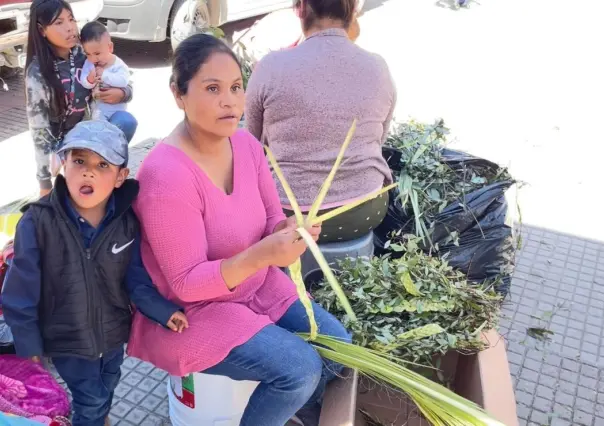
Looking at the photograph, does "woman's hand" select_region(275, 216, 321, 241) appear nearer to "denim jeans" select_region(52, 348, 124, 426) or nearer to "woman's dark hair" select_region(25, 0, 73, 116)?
"denim jeans" select_region(52, 348, 124, 426)

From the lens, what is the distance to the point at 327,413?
2.06 meters

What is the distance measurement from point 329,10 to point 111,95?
4.09ft

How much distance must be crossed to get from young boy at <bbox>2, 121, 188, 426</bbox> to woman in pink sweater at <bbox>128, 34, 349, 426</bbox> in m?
0.06

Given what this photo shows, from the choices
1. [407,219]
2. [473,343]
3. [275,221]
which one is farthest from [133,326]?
[407,219]

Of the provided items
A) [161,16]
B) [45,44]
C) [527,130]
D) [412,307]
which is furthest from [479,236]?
[161,16]

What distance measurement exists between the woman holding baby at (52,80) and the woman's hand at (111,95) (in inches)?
0.4

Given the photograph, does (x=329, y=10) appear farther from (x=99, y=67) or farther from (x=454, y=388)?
(x=454, y=388)

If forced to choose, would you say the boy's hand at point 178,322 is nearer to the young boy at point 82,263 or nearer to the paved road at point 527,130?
the young boy at point 82,263

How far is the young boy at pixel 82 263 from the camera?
1803 millimetres

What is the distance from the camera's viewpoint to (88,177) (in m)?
1.82

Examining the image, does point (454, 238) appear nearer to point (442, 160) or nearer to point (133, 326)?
point (442, 160)

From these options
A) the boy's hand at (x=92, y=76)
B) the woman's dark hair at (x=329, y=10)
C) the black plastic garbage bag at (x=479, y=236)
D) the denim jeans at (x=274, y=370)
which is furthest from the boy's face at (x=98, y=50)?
the denim jeans at (x=274, y=370)

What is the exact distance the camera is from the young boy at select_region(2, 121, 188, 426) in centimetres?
180

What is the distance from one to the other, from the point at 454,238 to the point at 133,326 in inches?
61.9
